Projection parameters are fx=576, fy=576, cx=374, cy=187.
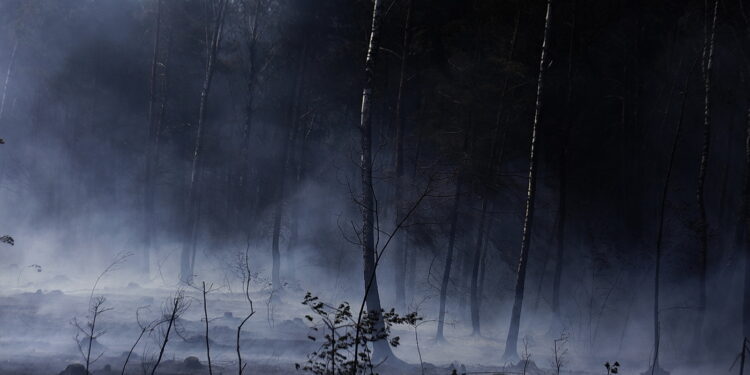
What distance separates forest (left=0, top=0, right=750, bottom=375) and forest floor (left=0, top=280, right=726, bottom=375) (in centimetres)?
10

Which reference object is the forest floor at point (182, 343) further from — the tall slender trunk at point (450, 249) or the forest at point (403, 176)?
the tall slender trunk at point (450, 249)

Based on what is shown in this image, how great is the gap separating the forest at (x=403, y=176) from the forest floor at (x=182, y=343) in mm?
104

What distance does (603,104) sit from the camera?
2502 cm

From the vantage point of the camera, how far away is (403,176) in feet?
62.2

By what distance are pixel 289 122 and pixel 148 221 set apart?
677cm

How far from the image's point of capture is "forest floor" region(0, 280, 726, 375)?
9664mm

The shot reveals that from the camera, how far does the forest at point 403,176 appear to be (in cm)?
1587

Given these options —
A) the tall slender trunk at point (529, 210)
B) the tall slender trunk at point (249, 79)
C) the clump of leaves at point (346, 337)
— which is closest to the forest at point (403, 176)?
the tall slender trunk at point (529, 210)

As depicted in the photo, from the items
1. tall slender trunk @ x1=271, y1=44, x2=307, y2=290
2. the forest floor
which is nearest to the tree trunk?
tall slender trunk @ x1=271, y1=44, x2=307, y2=290

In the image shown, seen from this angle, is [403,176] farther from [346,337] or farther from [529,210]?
[346,337]

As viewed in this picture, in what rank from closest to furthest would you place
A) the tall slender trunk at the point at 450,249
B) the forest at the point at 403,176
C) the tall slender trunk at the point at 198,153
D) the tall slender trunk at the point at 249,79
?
the forest at the point at 403,176, the tall slender trunk at the point at 450,249, the tall slender trunk at the point at 198,153, the tall slender trunk at the point at 249,79

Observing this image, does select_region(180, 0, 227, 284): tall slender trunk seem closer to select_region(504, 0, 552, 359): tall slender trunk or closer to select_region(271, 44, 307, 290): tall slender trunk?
select_region(271, 44, 307, 290): tall slender trunk

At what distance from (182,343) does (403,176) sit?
31.2ft

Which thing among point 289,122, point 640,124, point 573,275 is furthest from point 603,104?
point 289,122
